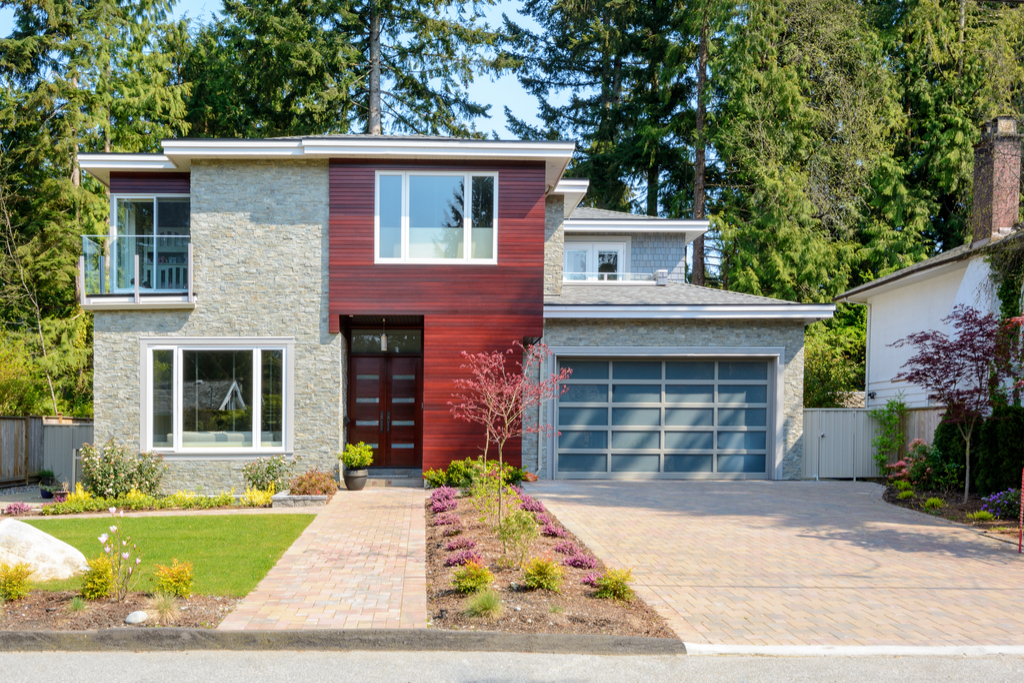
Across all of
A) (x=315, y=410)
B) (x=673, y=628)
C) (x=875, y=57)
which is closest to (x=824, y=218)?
(x=875, y=57)

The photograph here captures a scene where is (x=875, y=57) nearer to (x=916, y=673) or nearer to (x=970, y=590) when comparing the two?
(x=970, y=590)

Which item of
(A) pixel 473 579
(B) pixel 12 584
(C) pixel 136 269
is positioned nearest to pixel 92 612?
(B) pixel 12 584

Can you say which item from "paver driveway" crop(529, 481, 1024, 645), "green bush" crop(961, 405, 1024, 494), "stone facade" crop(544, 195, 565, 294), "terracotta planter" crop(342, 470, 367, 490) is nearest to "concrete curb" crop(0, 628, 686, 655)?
"paver driveway" crop(529, 481, 1024, 645)

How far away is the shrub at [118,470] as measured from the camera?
1448 centimetres

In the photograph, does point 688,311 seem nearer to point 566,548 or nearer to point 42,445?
point 566,548

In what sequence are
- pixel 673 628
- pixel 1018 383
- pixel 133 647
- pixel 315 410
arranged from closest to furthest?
pixel 133 647, pixel 673 628, pixel 1018 383, pixel 315 410

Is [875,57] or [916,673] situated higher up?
[875,57]

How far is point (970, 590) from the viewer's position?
27.9 feet

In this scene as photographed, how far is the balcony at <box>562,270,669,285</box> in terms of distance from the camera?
20156 millimetres

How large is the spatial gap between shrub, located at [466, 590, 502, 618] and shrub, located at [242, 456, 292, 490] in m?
8.80

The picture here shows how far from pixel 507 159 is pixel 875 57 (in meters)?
19.5

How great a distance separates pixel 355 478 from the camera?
15.3 m

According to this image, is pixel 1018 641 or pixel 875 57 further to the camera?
pixel 875 57

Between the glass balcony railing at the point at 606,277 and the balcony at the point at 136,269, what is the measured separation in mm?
8632
